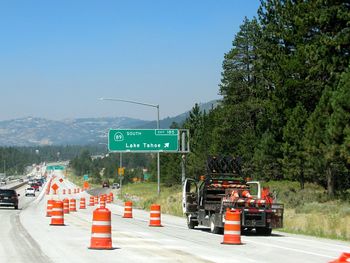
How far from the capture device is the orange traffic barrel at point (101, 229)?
16.7 meters

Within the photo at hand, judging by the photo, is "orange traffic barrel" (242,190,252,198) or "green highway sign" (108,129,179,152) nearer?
"orange traffic barrel" (242,190,252,198)

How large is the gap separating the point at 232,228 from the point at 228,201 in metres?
4.72

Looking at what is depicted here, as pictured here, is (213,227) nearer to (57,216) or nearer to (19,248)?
(57,216)

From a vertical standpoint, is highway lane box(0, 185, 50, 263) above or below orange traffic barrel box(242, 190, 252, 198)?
below

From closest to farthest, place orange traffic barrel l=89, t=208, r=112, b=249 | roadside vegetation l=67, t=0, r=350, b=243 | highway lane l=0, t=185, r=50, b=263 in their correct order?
highway lane l=0, t=185, r=50, b=263
orange traffic barrel l=89, t=208, r=112, b=249
roadside vegetation l=67, t=0, r=350, b=243

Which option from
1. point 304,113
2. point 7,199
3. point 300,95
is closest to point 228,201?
point 304,113

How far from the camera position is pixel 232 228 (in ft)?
64.1

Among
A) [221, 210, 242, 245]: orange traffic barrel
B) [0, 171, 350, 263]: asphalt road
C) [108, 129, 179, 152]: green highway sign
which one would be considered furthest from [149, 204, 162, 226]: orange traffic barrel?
[108, 129, 179, 152]: green highway sign

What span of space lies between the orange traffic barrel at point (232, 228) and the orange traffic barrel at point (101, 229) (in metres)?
3.92

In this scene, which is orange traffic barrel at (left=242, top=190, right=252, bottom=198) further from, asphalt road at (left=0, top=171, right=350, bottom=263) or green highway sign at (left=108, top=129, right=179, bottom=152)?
green highway sign at (left=108, top=129, right=179, bottom=152)

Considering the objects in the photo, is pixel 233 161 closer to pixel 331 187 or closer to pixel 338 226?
pixel 338 226

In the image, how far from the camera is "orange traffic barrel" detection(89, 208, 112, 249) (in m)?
16.7

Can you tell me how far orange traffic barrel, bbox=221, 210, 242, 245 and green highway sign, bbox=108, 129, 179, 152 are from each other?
34.7 metres

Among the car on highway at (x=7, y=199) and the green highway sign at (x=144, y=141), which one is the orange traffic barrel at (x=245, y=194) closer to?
the car on highway at (x=7, y=199)
